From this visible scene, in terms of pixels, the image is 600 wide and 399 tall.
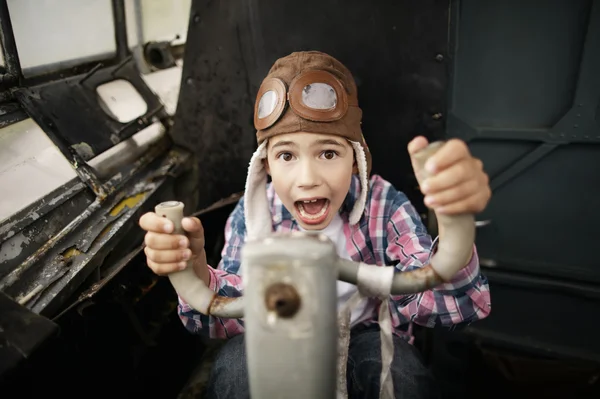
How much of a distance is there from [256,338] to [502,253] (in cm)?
156

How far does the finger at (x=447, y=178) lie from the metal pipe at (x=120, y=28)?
1875mm

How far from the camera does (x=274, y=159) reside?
114cm

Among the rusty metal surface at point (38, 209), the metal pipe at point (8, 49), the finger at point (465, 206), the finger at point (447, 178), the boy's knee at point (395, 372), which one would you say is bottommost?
the boy's knee at point (395, 372)

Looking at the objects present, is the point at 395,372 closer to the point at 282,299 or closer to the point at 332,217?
the point at 332,217

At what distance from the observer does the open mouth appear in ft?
3.66

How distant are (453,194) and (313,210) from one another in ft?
1.74

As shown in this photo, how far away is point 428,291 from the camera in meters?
1.10

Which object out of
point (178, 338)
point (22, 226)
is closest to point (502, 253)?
point (178, 338)

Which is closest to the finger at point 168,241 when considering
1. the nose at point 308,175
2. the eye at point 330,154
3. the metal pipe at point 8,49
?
the nose at point 308,175

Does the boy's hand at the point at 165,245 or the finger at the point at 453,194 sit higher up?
the finger at the point at 453,194

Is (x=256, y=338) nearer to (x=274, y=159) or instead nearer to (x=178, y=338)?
(x=274, y=159)

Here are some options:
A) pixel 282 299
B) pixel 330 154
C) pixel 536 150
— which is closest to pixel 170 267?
pixel 282 299

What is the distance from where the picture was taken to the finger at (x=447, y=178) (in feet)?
2.09

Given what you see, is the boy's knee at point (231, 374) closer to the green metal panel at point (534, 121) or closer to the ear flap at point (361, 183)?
the ear flap at point (361, 183)
